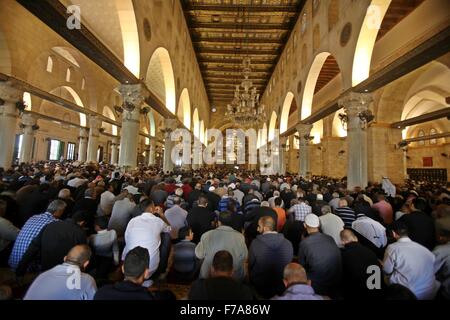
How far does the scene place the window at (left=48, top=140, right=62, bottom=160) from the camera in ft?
77.9

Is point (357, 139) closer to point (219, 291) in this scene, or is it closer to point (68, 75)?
point (219, 291)

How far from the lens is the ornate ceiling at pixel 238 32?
1494cm

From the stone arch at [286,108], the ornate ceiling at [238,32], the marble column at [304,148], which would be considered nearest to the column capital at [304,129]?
the marble column at [304,148]

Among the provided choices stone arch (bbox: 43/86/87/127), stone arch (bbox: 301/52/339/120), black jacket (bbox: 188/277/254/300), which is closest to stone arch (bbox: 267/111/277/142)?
stone arch (bbox: 301/52/339/120)

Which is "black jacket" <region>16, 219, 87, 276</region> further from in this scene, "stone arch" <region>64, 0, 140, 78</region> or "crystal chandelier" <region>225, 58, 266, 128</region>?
"crystal chandelier" <region>225, 58, 266, 128</region>

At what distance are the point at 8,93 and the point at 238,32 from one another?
14838mm

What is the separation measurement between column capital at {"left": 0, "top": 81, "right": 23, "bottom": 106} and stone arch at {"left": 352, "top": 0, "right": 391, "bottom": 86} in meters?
13.3

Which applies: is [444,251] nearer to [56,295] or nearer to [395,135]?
[56,295]

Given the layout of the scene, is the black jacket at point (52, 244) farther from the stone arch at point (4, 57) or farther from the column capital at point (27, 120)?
the column capital at point (27, 120)

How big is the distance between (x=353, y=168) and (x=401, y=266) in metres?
7.02

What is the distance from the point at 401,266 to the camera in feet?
8.15

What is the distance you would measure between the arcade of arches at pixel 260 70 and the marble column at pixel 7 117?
3 cm

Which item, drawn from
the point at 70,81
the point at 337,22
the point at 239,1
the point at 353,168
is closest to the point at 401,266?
the point at 353,168

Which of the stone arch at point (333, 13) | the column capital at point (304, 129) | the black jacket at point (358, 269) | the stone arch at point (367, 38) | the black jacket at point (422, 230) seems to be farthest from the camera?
the column capital at point (304, 129)
